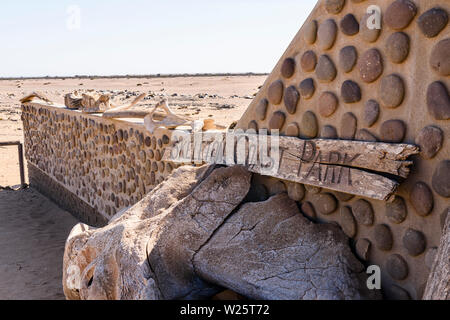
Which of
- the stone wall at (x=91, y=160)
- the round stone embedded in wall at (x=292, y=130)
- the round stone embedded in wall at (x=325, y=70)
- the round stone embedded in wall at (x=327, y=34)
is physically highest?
the round stone embedded in wall at (x=327, y=34)

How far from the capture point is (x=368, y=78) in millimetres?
2258

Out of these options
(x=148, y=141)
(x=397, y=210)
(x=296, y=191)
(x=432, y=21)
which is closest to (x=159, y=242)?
(x=296, y=191)

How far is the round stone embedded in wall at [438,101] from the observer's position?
1904mm

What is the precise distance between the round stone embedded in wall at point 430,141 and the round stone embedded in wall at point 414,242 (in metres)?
0.36

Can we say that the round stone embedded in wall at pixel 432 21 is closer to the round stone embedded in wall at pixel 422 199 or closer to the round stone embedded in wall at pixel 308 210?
the round stone embedded in wall at pixel 422 199

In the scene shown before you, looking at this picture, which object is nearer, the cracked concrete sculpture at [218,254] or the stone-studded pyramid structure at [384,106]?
the stone-studded pyramid structure at [384,106]

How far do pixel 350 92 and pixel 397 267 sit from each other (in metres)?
0.91

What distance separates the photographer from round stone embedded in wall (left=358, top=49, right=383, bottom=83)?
2.20m

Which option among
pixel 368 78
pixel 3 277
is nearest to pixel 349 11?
pixel 368 78

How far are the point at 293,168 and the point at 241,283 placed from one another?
2.36 ft

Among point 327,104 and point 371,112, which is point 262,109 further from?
point 371,112

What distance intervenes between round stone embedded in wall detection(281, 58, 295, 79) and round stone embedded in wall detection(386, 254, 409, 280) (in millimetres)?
1212

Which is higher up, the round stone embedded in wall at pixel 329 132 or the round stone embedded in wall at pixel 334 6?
the round stone embedded in wall at pixel 334 6

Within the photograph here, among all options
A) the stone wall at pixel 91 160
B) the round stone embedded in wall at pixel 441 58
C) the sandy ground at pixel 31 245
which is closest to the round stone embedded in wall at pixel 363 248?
the round stone embedded in wall at pixel 441 58
